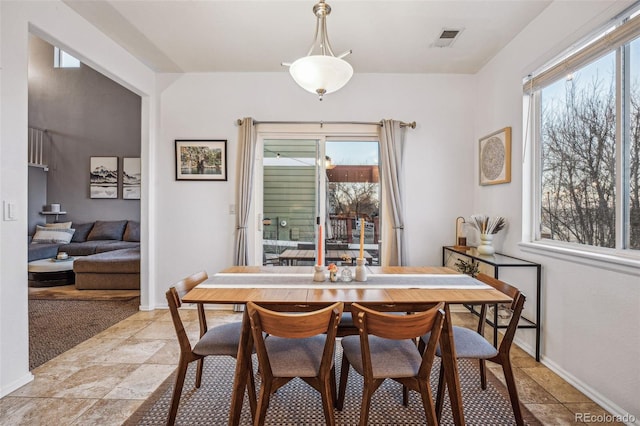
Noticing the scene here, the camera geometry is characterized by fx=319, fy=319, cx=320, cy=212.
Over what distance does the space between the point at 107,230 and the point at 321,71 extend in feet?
18.9

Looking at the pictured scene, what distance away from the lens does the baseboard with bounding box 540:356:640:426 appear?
1744 mm

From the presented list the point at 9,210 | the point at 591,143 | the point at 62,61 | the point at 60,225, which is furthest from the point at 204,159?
the point at 62,61

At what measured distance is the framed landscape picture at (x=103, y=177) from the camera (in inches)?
248

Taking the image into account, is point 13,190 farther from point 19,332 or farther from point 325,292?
point 325,292

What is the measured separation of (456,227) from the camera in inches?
144

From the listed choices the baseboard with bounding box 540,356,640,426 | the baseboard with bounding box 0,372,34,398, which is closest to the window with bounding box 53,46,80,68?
the baseboard with bounding box 0,372,34,398

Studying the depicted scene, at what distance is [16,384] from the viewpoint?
205cm

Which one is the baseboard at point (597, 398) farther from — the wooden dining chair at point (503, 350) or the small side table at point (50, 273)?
the small side table at point (50, 273)

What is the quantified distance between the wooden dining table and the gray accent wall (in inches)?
217

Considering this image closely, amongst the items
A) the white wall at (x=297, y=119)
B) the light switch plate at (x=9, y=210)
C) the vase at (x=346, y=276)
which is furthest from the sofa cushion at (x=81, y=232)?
the vase at (x=346, y=276)

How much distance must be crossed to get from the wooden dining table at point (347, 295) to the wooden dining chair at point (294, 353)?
0.45 ft

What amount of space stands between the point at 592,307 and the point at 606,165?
2.95ft

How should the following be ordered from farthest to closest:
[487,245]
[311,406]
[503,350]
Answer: [487,245] → [311,406] → [503,350]

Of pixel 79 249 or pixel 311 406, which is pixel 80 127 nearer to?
pixel 79 249
